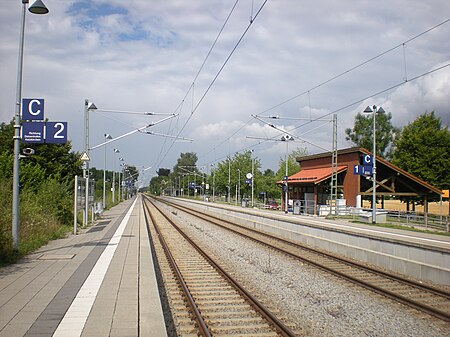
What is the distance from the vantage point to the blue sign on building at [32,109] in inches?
548

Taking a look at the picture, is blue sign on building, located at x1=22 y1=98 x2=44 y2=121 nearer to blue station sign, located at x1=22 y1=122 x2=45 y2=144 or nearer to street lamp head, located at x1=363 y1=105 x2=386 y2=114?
blue station sign, located at x1=22 y1=122 x2=45 y2=144

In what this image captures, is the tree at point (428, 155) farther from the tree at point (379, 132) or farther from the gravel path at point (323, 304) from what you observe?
the gravel path at point (323, 304)

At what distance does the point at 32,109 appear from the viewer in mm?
14000

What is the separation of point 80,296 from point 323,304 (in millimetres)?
4498

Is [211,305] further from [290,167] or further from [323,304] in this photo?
[290,167]

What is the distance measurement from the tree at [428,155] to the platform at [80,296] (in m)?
47.8

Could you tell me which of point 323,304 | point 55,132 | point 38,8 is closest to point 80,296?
point 323,304

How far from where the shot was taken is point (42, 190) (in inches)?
835

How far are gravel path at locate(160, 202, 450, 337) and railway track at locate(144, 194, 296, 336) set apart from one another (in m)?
0.39

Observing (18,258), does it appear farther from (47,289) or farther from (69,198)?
(69,198)

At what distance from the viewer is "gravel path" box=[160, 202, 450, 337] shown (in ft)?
23.8

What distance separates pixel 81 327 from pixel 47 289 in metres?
2.72

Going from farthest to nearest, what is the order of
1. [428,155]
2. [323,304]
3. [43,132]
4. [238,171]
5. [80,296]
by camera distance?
[238,171] → [428,155] → [43,132] → [323,304] → [80,296]

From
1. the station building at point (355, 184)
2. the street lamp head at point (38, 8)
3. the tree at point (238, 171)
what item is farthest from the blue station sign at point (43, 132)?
the tree at point (238, 171)
